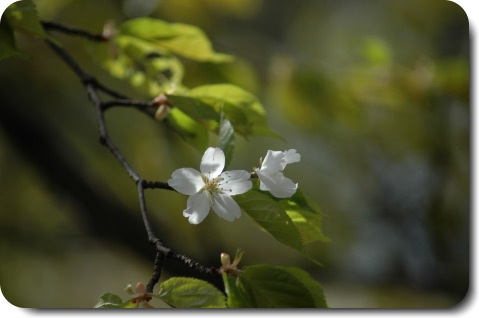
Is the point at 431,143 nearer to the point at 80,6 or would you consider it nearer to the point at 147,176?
the point at 147,176

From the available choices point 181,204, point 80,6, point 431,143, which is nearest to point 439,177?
point 431,143

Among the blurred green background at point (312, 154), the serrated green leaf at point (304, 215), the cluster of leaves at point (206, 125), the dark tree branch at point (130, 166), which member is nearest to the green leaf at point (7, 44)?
the cluster of leaves at point (206, 125)

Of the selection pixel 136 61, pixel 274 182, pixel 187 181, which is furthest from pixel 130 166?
pixel 136 61

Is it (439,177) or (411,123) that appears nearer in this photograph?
(439,177)

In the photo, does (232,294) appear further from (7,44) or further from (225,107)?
(7,44)

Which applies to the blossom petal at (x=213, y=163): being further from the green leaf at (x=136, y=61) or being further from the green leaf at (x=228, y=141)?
the green leaf at (x=136, y=61)

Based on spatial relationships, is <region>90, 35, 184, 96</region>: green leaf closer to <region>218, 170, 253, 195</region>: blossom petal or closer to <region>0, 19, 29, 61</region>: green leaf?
<region>0, 19, 29, 61</region>: green leaf
